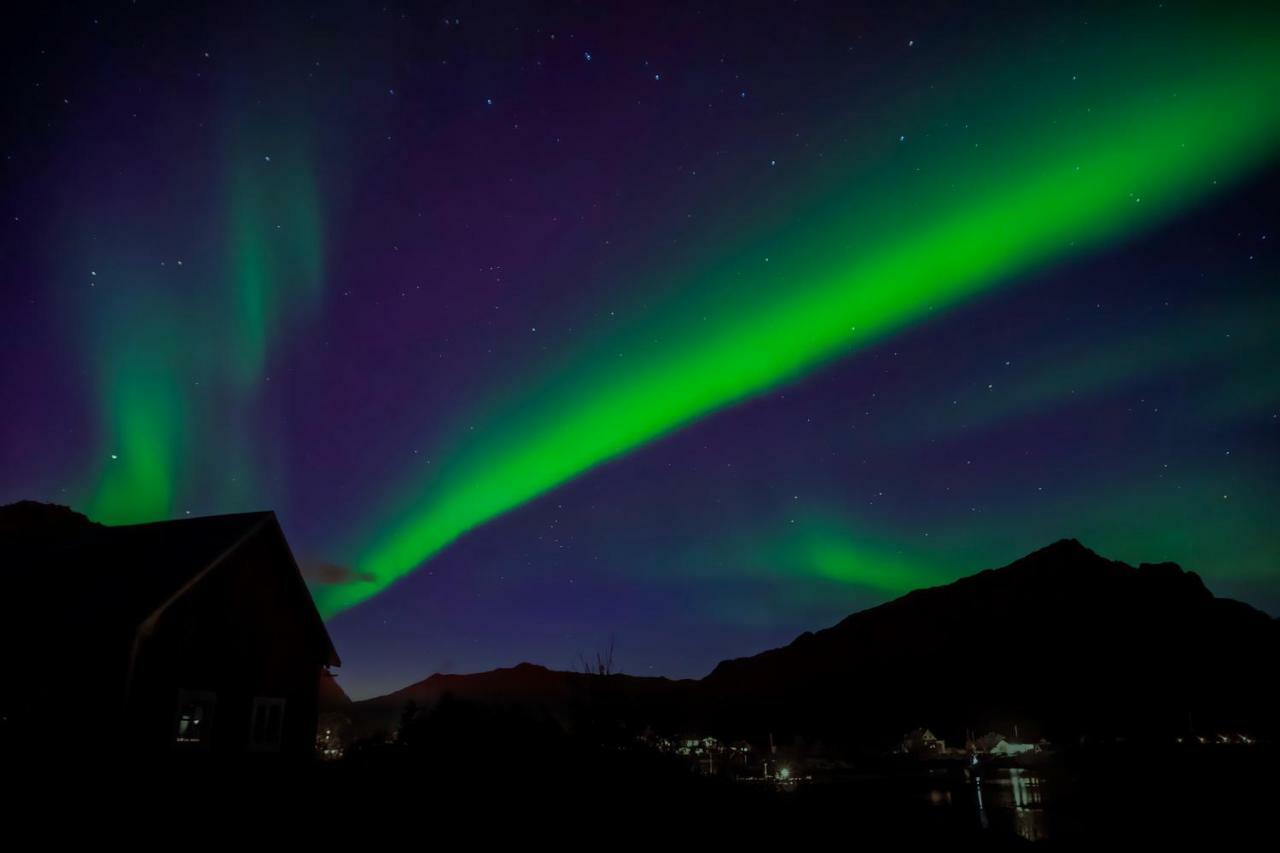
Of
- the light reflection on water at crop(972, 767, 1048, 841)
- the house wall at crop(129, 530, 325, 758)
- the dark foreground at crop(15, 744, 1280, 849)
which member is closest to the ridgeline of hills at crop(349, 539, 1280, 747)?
the light reflection on water at crop(972, 767, 1048, 841)

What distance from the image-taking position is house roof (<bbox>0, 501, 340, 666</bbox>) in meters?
15.7

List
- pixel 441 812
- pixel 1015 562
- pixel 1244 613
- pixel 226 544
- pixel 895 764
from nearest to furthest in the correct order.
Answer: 1. pixel 441 812
2. pixel 226 544
3. pixel 895 764
4. pixel 1244 613
5. pixel 1015 562

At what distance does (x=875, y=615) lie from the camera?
161625 mm

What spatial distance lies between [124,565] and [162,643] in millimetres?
3404

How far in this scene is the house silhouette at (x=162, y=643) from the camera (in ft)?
48.2

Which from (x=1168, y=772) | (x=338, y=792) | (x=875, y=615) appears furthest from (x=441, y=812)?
(x=875, y=615)

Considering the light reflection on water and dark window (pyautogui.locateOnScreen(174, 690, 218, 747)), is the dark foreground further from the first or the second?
the light reflection on water

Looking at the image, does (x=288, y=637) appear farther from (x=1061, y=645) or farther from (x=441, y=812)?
(x=1061, y=645)

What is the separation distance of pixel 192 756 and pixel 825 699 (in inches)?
4597

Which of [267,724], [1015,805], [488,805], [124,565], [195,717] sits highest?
[124,565]

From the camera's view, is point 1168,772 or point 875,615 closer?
point 1168,772

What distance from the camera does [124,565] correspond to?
18.1 metres

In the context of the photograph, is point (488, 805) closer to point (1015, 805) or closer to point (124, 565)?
point (124, 565)

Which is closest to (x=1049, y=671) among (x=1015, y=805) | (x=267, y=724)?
(x=1015, y=805)
